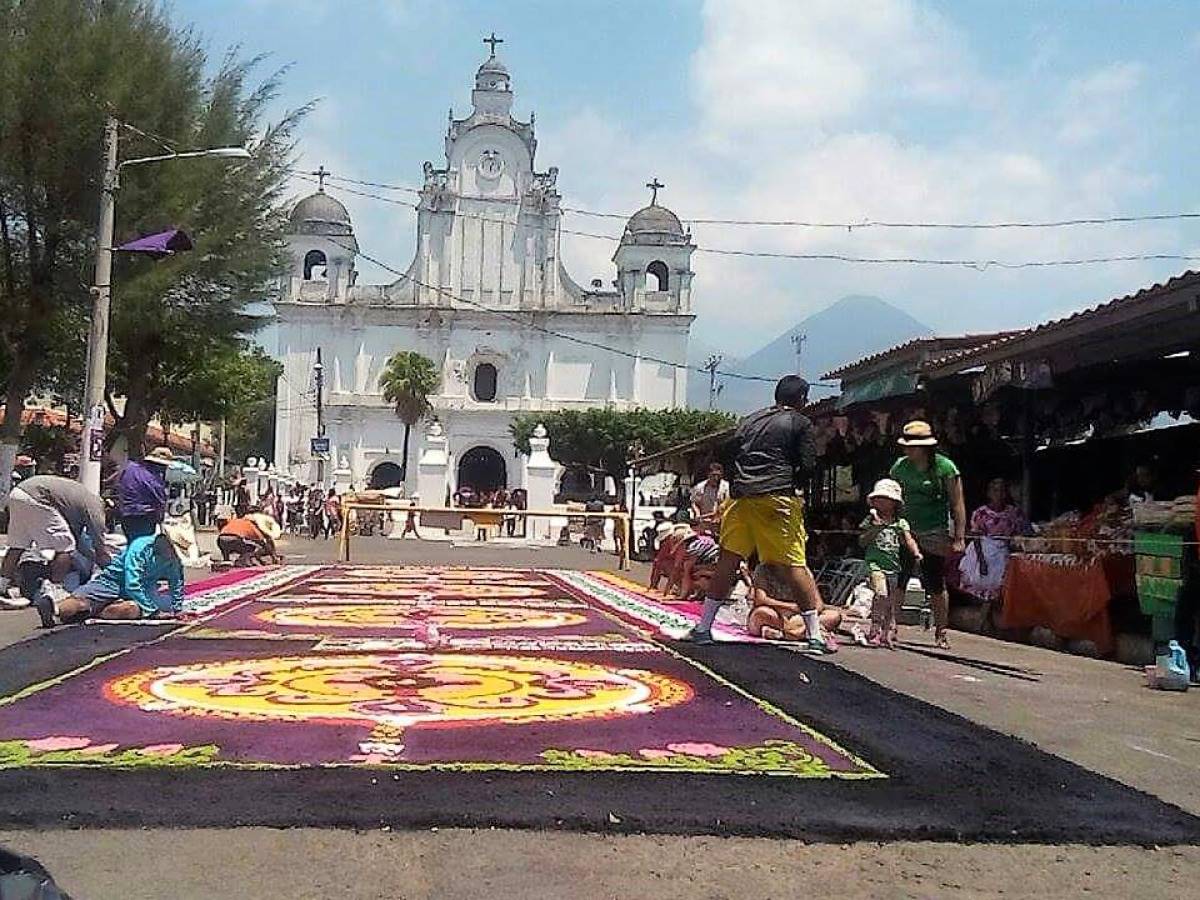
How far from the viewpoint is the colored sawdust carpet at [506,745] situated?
3.88m

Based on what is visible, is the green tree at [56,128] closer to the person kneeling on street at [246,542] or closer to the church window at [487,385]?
the person kneeling on street at [246,542]

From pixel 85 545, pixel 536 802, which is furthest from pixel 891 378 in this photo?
pixel 536 802

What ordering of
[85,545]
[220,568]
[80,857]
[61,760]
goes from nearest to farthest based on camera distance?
1. [80,857]
2. [61,760]
3. [85,545]
4. [220,568]

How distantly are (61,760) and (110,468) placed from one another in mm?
16530

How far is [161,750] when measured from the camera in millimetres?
4598

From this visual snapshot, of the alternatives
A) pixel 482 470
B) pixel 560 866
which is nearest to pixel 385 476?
pixel 482 470

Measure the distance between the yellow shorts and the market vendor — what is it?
3499 millimetres

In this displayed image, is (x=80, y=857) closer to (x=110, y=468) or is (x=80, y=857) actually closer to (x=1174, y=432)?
(x=1174, y=432)

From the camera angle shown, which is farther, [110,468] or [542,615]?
[110,468]

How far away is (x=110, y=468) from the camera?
19938mm

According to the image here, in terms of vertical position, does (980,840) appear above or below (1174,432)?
below

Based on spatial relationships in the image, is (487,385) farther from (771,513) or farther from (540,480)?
(771,513)

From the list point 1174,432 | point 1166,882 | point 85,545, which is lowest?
point 1166,882

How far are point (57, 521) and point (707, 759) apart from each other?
660 cm
